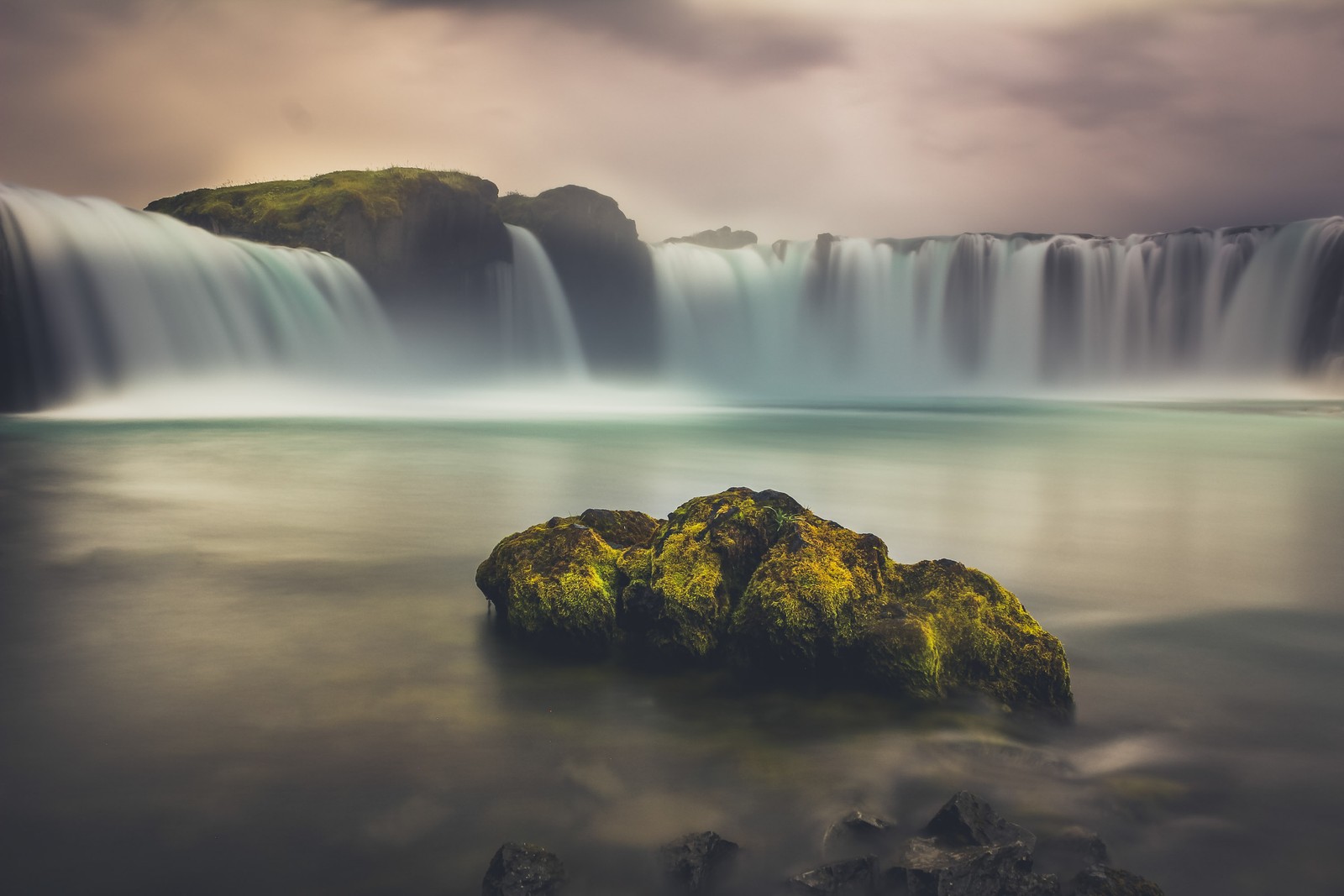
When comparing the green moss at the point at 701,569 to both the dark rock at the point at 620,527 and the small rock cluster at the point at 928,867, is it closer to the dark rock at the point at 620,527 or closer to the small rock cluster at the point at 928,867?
the dark rock at the point at 620,527

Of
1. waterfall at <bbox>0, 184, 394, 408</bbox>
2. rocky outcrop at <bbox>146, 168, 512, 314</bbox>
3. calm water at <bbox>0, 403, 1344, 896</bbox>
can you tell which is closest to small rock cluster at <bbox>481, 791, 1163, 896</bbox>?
calm water at <bbox>0, 403, 1344, 896</bbox>

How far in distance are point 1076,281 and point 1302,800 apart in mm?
55519

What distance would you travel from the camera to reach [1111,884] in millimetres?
3170

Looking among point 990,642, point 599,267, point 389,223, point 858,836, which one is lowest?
point 858,836

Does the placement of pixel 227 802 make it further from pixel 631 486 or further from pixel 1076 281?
pixel 1076 281

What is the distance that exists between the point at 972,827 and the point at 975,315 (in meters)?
55.8

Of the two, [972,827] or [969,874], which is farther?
[972,827]

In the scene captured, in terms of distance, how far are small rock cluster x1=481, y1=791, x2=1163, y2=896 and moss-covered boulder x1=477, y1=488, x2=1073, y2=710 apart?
1.49 meters

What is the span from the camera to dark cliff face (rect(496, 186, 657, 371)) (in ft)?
164

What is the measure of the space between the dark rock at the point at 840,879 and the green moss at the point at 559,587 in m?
2.59

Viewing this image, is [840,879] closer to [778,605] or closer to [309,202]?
[778,605]

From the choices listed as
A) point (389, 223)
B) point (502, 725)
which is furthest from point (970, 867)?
point (389, 223)

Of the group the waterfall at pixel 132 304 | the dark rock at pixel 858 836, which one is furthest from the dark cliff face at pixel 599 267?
the dark rock at pixel 858 836

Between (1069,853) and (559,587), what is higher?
(559,587)
